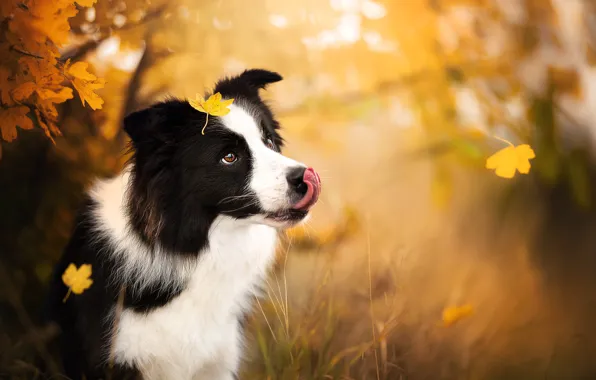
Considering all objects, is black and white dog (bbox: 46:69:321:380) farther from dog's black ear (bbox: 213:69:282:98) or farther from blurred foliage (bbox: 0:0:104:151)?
blurred foliage (bbox: 0:0:104:151)

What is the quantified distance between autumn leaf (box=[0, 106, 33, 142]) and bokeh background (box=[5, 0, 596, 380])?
32 centimetres

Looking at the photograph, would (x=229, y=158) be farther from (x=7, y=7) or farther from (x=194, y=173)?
(x=7, y=7)

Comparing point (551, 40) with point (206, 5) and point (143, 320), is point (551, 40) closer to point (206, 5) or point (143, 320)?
point (206, 5)

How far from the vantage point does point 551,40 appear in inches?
73.7

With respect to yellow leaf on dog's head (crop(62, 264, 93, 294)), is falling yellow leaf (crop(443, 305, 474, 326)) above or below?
below

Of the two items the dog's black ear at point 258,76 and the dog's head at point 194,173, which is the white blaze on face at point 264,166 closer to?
the dog's head at point 194,173

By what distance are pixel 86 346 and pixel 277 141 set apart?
0.83 meters

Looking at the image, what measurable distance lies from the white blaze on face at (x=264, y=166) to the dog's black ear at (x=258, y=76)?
14cm

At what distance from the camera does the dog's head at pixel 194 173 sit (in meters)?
1.60

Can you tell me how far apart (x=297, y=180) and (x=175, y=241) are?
0.41m

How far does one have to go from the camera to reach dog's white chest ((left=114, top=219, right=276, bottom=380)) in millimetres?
1627

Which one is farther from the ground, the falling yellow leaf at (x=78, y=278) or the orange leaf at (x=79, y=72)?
the orange leaf at (x=79, y=72)

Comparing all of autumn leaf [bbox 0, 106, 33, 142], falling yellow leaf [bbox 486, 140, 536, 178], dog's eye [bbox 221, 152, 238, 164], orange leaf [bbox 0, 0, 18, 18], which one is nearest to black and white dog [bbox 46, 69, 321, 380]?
dog's eye [bbox 221, 152, 238, 164]

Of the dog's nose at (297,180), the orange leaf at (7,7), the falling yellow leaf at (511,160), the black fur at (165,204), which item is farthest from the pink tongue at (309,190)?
the orange leaf at (7,7)
